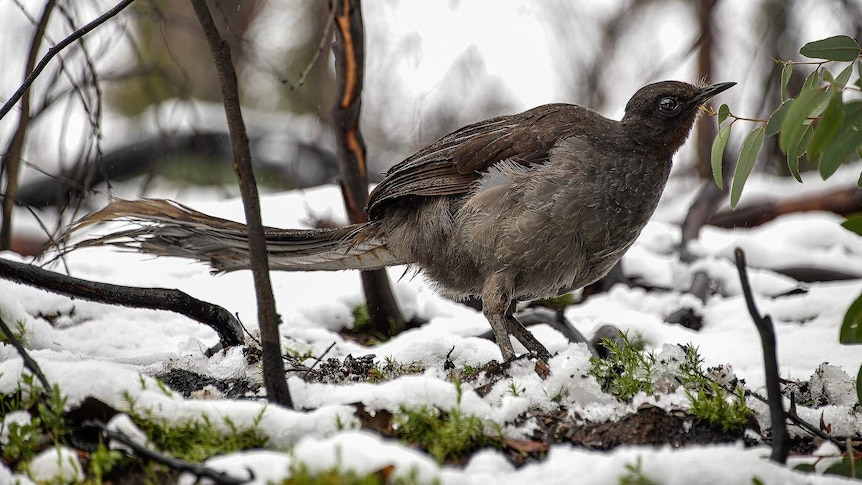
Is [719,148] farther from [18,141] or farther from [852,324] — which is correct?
[18,141]

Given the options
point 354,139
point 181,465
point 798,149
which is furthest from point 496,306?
point 181,465

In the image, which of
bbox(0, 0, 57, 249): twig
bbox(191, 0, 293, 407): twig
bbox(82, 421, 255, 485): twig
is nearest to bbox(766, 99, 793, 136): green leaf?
bbox(191, 0, 293, 407): twig

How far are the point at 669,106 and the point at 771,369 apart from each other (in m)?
2.05

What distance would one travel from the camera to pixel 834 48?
8.43 feet

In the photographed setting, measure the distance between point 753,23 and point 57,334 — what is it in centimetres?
881

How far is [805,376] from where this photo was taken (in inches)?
130

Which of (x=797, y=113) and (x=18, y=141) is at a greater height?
(x=18, y=141)

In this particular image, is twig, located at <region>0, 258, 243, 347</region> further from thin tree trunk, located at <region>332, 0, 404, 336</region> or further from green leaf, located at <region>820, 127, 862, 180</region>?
green leaf, located at <region>820, 127, 862, 180</region>

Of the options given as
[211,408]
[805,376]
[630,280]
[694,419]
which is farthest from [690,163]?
[211,408]

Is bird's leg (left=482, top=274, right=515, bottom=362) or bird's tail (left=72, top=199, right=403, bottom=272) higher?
bird's tail (left=72, top=199, right=403, bottom=272)

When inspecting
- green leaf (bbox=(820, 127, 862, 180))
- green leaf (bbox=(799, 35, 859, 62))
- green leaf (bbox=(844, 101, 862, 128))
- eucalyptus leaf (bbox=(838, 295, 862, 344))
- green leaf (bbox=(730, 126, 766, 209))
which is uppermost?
green leaf (bbox=(799, 35, 859, 62))

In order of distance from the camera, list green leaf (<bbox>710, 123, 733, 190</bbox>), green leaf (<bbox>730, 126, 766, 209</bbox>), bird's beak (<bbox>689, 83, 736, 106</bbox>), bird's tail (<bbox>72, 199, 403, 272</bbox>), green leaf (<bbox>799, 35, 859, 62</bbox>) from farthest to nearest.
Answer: bird's beak (<bbox>689, 83, 736, 106</bbox>)
bird's tail (<bbox>72, 199, 403, 272</bbox>)
green leaf (<bbox>710, 123, 733, 190</bbox>)
green leaf (<bbox>730, 126, 766, 209</bbox>)
green leaf (<bbox>799, 35, 859, 62</bbox>)

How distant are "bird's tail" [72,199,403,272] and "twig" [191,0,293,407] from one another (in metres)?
1.00

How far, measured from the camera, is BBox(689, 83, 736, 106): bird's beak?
3.60m
